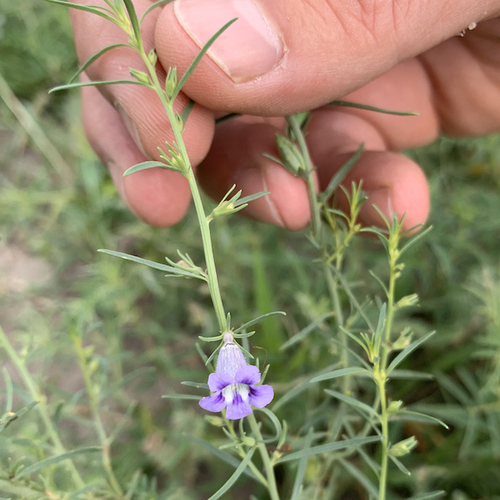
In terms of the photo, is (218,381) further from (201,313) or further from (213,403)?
(201,313)

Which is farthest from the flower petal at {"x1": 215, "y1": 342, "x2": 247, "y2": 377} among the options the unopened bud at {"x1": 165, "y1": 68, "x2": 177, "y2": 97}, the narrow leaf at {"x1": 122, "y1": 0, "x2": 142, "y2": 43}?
the narrow leaf at {"x1": 122, "y1": 0, "x2": 142, "y2": 43}

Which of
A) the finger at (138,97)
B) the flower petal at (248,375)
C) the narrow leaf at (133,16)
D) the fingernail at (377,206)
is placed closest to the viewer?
the flower petal at (248,375)

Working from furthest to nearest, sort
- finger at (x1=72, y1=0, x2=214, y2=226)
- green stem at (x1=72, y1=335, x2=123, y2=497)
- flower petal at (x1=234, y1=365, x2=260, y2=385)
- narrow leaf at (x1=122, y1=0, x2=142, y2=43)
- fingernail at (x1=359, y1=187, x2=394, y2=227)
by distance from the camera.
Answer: fingernail at (x1=359, y1=187, x2=394, y2=227)
finger at (x1=72, y1=0, x2=214, y2=226)
green stem at (x1=72, y1=335, x2=123, y2=497)
narrow leaf at (x1=122, y1=0, x2=142, y2=43)
flower petal at (x1=234, y1=365, x2=260, y2=385)

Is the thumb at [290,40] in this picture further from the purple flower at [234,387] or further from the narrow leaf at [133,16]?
the purple flower at [234,387]

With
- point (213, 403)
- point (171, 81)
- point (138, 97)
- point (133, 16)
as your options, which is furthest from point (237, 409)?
point (138, 97)

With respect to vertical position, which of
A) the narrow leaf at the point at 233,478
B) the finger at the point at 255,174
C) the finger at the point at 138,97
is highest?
the finger at the point at 138,97

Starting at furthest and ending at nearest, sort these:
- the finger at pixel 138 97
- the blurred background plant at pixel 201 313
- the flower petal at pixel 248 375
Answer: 1. the blurred background plant at pixel 201 313
2. the finger at pixel 138 97
3. the flower petal at pixel 248 375

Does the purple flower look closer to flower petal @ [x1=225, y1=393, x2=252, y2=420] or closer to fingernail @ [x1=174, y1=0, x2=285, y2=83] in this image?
flower petal @ [x1=225, y1=393, x2=252, y2=420]

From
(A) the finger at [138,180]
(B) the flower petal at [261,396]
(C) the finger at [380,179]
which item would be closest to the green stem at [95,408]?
(B) the flower petal at [261,396]
